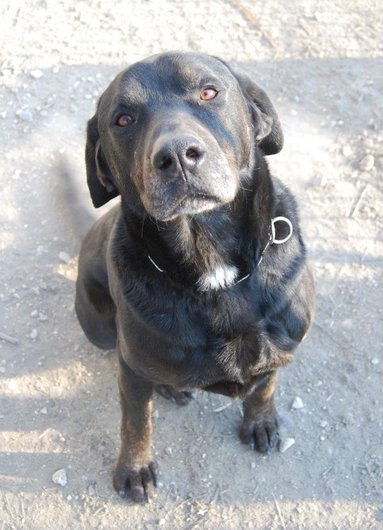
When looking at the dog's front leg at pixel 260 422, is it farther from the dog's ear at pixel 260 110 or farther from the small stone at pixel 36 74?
the small stone at pixel 36 74

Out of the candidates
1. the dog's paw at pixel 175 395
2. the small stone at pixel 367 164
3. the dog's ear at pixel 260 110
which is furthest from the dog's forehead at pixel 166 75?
the small stone at pixel 367 164

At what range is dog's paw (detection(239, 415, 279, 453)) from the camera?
3.55 m

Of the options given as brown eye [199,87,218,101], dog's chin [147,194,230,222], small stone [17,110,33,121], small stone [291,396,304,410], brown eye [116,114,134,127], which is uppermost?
brown eye [199,87,218,101]

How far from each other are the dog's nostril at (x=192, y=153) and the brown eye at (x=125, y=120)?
1.37ft

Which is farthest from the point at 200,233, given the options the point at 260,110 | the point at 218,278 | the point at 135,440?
the point at 135,440

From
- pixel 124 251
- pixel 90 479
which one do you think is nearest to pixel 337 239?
pixel 124 251

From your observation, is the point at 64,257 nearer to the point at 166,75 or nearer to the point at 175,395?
the point at 175,395

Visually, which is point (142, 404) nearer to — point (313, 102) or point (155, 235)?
point (155, 235)

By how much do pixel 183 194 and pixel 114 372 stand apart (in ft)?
6.07

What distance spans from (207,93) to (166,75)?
0.57 feet

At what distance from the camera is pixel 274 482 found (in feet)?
11.5

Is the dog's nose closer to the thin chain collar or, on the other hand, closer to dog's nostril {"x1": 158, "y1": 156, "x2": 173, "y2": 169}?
dog's nostril {"x1": 158, "y1": 156, "x2": 173, "y2": 169}

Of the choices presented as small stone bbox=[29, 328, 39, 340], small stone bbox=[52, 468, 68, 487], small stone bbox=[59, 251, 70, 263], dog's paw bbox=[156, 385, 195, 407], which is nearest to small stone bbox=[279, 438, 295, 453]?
dog's paw bbox=[156, 385, 195, 407]

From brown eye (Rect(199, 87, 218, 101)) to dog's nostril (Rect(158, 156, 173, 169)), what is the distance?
41 cm
